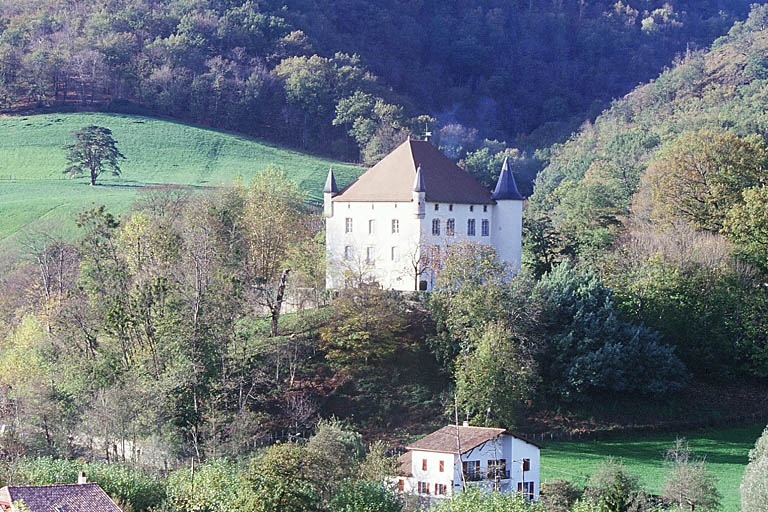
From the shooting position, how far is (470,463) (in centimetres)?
4878

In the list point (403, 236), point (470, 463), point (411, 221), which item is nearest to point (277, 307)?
point (403, 236)

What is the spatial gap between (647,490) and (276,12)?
10712cm

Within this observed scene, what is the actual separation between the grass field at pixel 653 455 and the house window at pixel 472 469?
3339 millimetres

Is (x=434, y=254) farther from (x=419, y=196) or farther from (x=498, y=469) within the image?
(x=498, y=469)

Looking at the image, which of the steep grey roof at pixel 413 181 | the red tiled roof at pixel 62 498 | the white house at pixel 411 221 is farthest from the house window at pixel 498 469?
the steep grey roof at pixel 413 181

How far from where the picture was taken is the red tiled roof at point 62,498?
122ft

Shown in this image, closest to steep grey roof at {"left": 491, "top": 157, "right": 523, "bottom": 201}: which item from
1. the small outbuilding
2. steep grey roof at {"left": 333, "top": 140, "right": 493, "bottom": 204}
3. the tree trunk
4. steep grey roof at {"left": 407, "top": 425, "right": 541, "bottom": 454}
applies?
steep grey roof at {"left": 333, "top": 140, "right": 493, "bottom": 204}

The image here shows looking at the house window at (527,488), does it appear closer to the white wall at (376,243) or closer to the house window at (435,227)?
the white wall at (376,243)

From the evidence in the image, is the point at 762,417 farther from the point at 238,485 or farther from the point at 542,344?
the point at 238,485

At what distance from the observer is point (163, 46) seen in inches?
4973

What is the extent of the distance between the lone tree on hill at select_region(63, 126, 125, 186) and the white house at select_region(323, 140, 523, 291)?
3253cm

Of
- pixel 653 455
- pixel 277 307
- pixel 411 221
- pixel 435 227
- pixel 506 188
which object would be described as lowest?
pixel 653 455

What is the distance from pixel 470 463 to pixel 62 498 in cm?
1735

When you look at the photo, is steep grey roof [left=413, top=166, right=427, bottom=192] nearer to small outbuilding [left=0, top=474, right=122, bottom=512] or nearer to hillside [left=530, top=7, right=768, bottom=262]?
hillside [left=530, top=7, right=768, bottom=262]
